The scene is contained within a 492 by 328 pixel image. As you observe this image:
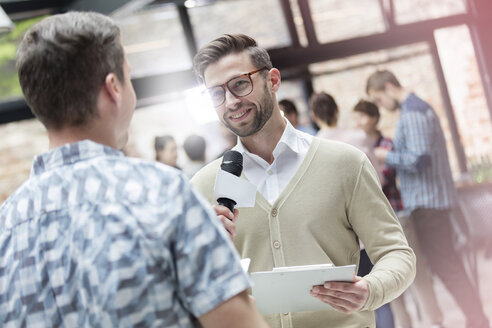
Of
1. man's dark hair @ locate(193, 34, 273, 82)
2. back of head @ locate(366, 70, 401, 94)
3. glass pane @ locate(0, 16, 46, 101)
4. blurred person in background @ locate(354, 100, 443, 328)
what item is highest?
glass pane @ locate(0, 16, 46, 101)

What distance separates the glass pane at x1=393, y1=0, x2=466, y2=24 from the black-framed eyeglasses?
4210 mm

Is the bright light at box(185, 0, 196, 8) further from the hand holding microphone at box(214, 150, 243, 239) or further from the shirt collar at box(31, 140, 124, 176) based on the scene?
the shirt collar at box(31, 140, 124, 176)

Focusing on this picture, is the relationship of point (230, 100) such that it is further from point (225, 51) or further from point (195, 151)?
point (195, 151)

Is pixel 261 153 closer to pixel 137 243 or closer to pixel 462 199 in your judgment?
pixel 137 243

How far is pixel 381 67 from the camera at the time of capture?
19.0ft

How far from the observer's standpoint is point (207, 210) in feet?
3.17

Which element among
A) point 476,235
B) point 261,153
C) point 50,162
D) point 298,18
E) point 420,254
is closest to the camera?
point 50,162

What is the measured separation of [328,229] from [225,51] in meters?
0.66

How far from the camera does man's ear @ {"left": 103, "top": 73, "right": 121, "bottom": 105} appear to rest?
3.33ft

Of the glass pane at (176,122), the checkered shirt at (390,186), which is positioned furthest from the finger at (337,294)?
the glass pane at (176,122)

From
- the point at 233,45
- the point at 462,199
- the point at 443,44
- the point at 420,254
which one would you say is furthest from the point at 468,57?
the point at 233,45

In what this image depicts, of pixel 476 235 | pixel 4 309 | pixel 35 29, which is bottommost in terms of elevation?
pixel 476 235

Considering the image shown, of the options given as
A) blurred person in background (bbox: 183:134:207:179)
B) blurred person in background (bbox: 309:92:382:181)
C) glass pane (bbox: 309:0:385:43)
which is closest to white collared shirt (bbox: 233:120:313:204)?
blurred person in background (bbox: 309:92:382:181)

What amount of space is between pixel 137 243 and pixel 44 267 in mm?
161
